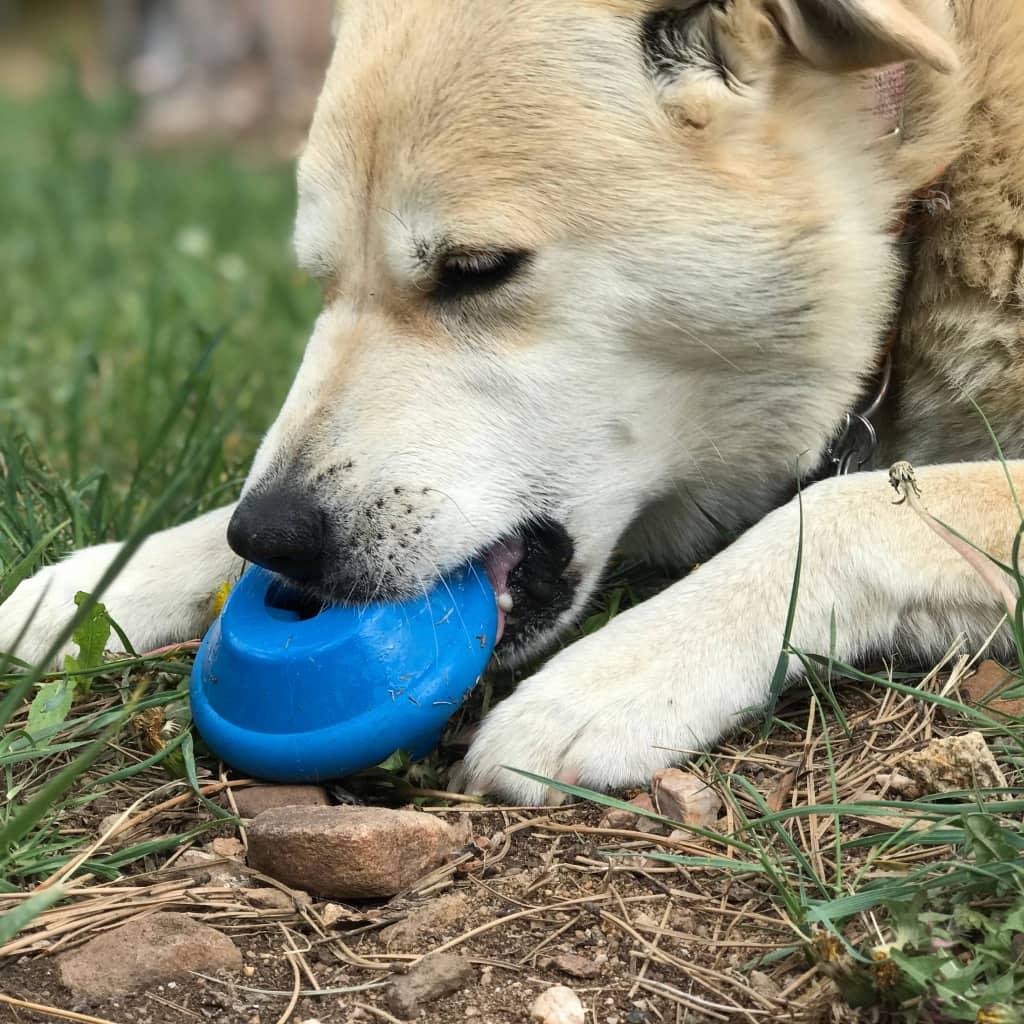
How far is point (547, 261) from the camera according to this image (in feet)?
6.95

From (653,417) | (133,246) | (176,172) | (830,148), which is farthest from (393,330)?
Result: (176,172)

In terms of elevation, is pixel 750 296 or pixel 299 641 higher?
pixel 750 296

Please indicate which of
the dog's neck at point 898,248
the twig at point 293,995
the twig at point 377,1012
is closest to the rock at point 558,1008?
the twig at point 377,1012

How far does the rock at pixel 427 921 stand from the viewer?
1.65 meters

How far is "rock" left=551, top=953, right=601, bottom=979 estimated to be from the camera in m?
1.59

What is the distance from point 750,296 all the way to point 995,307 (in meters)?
0.52

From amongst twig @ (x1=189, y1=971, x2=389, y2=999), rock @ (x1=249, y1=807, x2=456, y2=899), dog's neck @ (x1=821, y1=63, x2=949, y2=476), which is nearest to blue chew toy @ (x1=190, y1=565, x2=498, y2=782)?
rock @ (x1=249, y1=807, x2=456, y2=899)

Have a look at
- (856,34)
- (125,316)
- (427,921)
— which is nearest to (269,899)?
(427,921)

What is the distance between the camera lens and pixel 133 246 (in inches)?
216

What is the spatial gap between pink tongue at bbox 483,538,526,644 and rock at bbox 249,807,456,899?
48cm

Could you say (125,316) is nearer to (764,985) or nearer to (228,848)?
(228,848)

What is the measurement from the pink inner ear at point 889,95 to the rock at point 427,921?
152 centimetres

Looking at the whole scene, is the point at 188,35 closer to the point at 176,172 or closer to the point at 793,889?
the point at 176,172

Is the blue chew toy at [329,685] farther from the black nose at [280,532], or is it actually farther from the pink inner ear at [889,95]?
the pink inner ear at [889,95]
